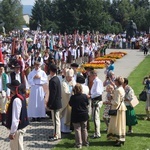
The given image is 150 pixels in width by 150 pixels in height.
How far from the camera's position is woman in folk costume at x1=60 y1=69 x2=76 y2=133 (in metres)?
11.4

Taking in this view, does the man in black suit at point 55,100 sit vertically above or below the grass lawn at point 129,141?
above

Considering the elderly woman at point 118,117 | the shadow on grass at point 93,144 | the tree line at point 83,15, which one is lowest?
the shadow on grass at point 93,144

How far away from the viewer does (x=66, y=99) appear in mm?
11688

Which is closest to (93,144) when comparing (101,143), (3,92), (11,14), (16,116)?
(101,143)

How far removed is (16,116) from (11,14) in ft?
250

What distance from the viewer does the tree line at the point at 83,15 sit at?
61.7 meters

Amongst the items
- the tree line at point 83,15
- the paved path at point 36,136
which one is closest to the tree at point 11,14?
the tree line at point 83,15

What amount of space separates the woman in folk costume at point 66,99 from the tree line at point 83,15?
48753 millimetres

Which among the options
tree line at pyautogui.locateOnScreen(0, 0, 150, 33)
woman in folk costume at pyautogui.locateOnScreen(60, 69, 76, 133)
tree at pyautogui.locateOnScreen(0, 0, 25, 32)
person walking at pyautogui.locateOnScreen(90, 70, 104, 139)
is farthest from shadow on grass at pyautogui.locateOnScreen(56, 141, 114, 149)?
tree at pyautogui.locateOnScreen(0, 0, 25, 32)

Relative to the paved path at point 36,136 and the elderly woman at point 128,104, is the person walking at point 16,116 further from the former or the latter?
the elderly woman at point 128,104

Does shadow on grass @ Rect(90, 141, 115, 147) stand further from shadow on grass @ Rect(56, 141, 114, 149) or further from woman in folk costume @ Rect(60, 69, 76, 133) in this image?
woman in folk costume @ Rect(60, 69, 76, 133)

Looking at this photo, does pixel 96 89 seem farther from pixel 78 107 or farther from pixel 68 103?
pixel 78 107

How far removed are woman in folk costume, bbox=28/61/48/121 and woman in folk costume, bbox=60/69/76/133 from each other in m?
1.74

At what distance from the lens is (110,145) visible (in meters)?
10.8
